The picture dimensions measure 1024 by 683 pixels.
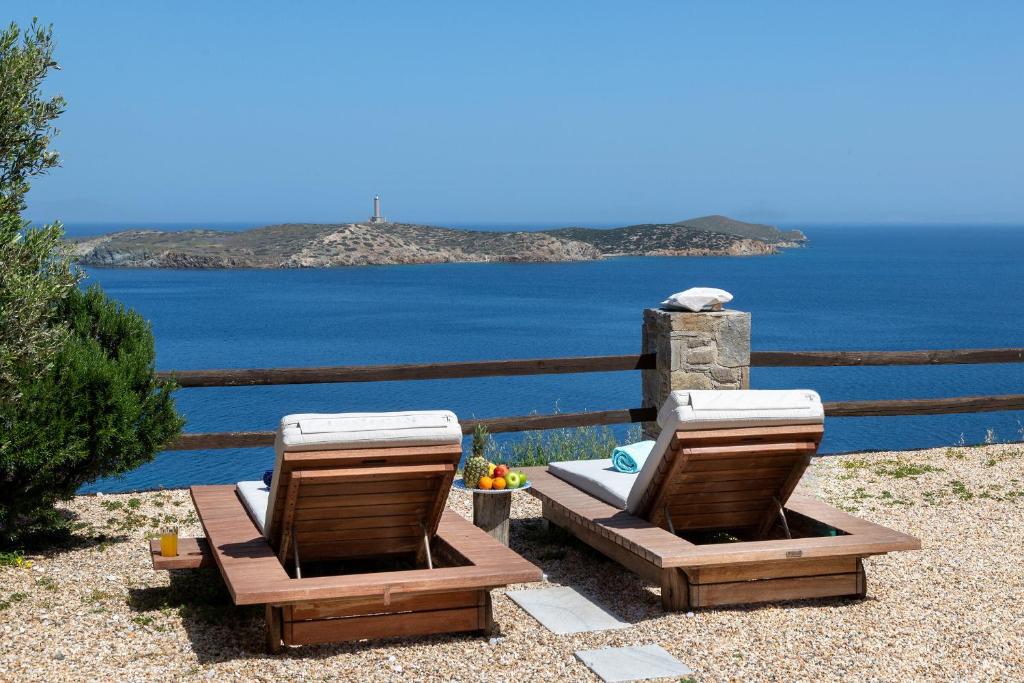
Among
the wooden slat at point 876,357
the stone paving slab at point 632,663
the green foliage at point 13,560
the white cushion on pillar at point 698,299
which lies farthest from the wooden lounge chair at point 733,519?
the wooden slat at point 876,357

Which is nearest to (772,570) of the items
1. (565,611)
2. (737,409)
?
(737,409)

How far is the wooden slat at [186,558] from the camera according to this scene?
477 cm

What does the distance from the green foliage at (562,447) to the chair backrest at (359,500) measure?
3.74 meters

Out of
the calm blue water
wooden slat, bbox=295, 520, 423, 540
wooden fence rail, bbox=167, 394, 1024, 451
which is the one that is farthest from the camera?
the calm blue water

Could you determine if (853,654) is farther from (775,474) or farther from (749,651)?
(775,474)

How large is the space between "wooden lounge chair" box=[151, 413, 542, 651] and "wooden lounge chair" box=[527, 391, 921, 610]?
77 centimetres

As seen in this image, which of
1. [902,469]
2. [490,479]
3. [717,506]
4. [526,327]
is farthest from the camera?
[526,327]

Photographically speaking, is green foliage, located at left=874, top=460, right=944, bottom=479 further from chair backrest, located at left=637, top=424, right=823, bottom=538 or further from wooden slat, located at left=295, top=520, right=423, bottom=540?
wooden slat, located at left=295, top=520, right=423, bottom=540

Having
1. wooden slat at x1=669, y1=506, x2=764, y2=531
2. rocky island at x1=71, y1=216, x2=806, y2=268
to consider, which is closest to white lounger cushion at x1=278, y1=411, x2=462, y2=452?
wooden slat at x1=669, y1=506, x2=764, y2=531

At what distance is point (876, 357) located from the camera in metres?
8.85

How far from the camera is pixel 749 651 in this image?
169 inches

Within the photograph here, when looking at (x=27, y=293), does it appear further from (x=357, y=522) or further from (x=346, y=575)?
(x=346, y=575)

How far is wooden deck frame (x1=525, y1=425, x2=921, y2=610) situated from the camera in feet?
15.6

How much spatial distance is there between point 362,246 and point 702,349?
2910 inches
